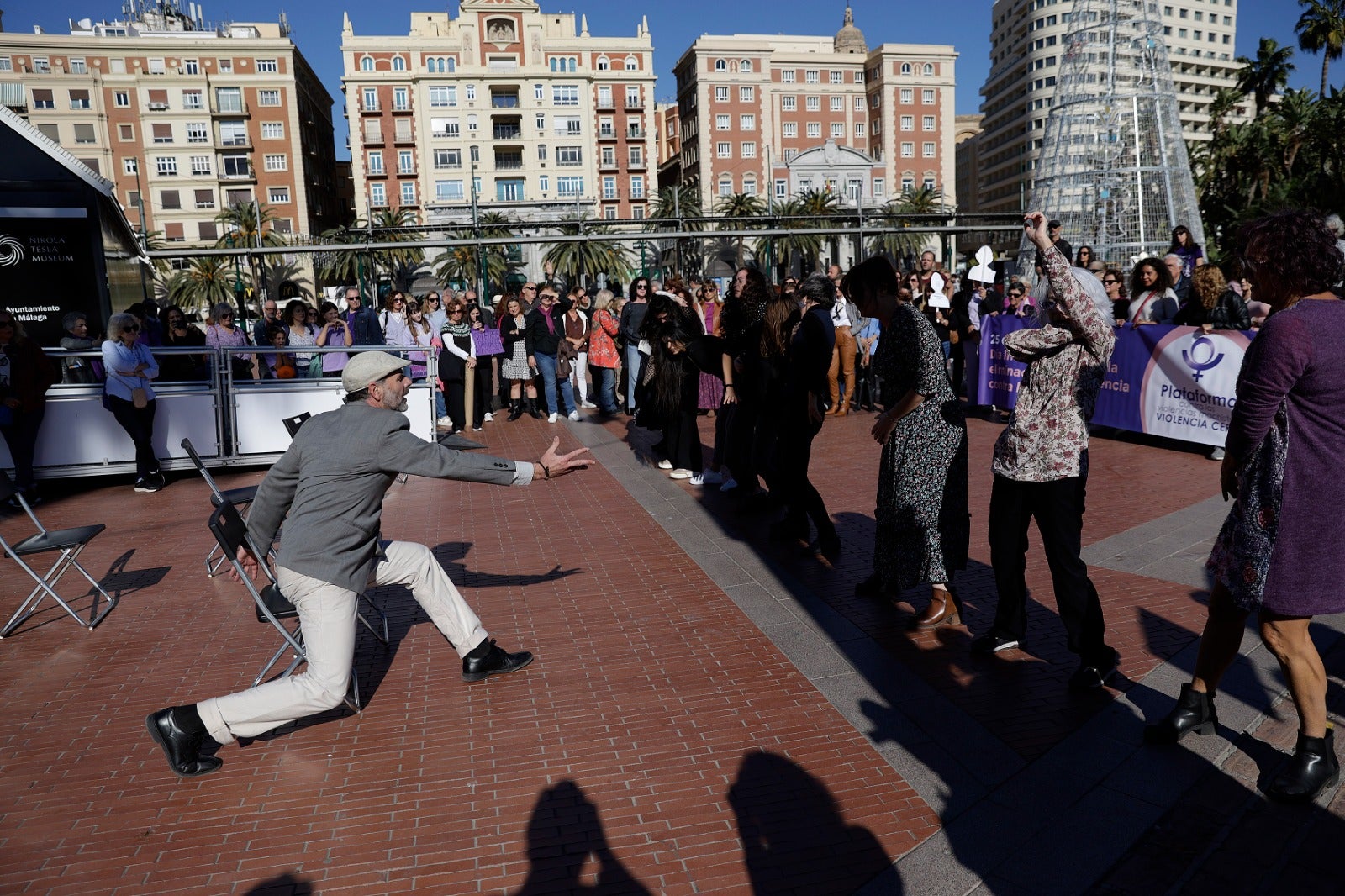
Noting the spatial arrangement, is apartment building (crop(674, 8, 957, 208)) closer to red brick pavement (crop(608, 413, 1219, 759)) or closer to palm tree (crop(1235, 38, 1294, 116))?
palm tree (crop(1235, 38, 1294, 116))

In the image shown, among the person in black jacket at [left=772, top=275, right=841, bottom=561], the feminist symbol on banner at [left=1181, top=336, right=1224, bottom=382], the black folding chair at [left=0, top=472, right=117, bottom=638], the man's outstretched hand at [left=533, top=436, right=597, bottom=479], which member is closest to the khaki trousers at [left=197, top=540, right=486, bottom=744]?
the man's outstretched hand at [left=533, top=436, right=597, bottom=479]

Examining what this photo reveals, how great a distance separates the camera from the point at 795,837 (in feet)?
11.3

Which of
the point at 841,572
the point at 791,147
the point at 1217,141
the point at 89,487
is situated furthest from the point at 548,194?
the point at 841,572

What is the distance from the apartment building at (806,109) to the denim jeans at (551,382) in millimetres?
75397

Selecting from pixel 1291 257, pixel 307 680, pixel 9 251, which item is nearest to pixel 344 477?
pixel 307 680

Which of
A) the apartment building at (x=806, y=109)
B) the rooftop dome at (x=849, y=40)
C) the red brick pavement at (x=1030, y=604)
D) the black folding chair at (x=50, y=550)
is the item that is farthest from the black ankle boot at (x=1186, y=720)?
the rooftop dome at (x=849, y=40)

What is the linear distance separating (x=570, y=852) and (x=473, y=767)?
80 centimetres

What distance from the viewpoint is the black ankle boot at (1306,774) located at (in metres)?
3.50

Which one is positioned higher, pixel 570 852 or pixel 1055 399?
pixel 1055 399

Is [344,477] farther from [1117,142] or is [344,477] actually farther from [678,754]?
[1117,142]

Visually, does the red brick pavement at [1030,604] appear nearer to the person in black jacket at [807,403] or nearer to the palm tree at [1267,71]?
the person in black jacket at [807,403]

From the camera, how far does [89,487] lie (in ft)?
35.9

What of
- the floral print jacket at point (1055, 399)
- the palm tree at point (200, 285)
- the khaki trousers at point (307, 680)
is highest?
the palm tree at point (200, 285)

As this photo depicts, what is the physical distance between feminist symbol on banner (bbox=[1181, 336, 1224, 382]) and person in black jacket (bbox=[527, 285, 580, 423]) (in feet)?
27.4
